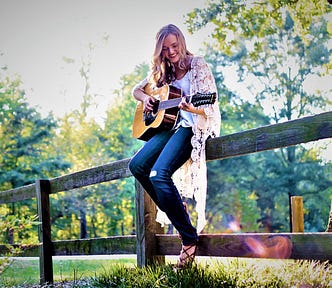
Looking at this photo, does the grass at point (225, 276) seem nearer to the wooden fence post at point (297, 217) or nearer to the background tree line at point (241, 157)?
the wooden fence post at point (297, 217)

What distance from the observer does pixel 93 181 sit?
443 centimetres

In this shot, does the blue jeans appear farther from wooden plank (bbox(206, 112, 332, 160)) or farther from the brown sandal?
wooden plank (bbox(206, 112, 332, 160))

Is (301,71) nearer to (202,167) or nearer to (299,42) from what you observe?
(299,42)

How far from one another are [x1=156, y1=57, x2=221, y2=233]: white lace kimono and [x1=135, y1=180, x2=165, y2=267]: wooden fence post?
0.46 m

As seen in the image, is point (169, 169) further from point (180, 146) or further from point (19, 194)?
point (19, 194)

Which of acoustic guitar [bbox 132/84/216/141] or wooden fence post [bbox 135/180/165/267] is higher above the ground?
acoustic guitar [bbox 132/84/216/141]

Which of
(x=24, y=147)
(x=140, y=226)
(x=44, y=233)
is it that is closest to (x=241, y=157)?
(x=24, y=147)

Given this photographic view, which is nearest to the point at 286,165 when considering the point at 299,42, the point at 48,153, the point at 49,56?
the point at 299,42

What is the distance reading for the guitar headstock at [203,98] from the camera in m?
3.10

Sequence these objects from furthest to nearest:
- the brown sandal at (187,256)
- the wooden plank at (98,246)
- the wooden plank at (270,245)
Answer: the wooden plank at (98,246) < the brown sandal at (187,256) < the wooden plank at (270,245)

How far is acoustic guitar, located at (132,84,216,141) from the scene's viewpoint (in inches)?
125

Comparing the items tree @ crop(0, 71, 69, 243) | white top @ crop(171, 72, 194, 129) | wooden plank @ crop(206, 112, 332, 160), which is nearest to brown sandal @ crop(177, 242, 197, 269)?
wooden plank @ crop(206, 112, 332, 160)

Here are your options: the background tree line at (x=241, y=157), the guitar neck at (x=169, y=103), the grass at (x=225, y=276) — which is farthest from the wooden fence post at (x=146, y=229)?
the background tree line at (x=241, y=157)

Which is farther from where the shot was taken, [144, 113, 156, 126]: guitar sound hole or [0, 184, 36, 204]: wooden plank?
[0, 184, 36, 204]: wooden plank
